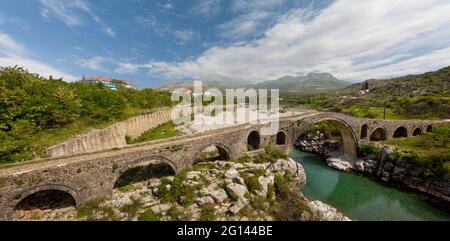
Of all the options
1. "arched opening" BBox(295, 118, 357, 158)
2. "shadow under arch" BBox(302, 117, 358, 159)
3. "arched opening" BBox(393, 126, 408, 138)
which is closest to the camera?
"shadow under arch" BBox(302, 117, 358, 159)

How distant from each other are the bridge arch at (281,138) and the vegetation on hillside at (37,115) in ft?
67.0

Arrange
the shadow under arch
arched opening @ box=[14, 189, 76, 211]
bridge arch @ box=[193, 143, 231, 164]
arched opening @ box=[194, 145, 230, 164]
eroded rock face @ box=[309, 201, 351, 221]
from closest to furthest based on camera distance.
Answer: arched opening @ box=[14, 189, 76, 211] < eroded rock face @ box=[309, 201, 351, 221] < bridge arch @ box=[193, 143, 231, 164] < arched opening @ box=[194, 145, 230, 164] < the shadow under arch

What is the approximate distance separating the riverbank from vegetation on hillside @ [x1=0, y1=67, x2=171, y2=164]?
542 centimetres

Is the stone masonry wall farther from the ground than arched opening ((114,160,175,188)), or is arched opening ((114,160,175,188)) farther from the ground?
the stone masonry wall

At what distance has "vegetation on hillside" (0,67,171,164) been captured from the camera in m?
14.0

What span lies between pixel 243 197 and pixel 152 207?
582 cm

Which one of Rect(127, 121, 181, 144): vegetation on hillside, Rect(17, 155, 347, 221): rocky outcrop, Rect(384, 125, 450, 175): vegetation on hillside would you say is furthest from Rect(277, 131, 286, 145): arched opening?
Rect(127, 121, 181, 144): vegetation on hillside

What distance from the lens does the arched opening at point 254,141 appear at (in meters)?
21.5

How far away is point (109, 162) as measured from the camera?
12.6 metres

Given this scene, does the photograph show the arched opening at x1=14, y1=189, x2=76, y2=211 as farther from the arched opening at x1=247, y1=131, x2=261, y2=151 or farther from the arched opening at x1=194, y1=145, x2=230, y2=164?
the arched opening at x1=247, y1=131, x2=261, y2=151

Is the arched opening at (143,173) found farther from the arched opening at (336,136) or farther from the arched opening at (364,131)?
the arched opening at (364,131)

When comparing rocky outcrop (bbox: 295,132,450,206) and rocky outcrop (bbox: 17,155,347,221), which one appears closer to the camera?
rocky outcrop (bbox: 17,155,347,221)

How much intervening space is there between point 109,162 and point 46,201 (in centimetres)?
446

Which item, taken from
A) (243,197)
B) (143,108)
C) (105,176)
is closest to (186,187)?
(243,197)
